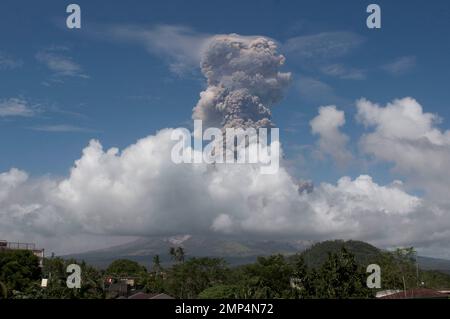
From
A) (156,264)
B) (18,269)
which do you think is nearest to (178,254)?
(156,264)

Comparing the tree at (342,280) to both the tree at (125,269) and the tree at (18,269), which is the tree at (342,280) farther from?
the tree at (125,269)

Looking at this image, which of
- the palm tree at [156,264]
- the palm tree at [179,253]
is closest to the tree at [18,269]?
the palm tree at [156,264]

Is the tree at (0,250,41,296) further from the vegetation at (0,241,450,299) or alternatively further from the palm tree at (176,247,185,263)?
the palm tree at (176,247,185,263)

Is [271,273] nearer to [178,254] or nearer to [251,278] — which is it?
[251,278]

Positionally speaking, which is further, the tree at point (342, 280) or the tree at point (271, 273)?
the tree at point (271, 273)

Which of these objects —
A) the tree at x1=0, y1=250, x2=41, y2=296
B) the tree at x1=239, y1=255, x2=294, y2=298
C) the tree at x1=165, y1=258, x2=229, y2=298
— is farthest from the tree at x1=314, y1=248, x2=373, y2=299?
the tree at x1=0, y1=250, x2=41, y2=296

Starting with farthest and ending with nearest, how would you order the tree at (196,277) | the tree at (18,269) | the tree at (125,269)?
the tree at (125,269) < the tree at (196,277) < the tree at (18,269)

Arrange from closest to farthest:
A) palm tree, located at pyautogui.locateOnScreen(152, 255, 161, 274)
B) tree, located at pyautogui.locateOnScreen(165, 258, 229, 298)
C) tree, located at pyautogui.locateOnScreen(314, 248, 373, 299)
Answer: tree, located at pyautogui.locateOnScreen(314, 248, 373, 299)
tree, located at pyautogui.locateOnScreen(165, 258, 229, 298)
palm tree, located at pyautogui.locateOnScreen(152, 255, 161, 274)

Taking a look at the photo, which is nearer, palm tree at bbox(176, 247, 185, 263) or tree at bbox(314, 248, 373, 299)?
tree at bbox(314, 248, 373, 299)
